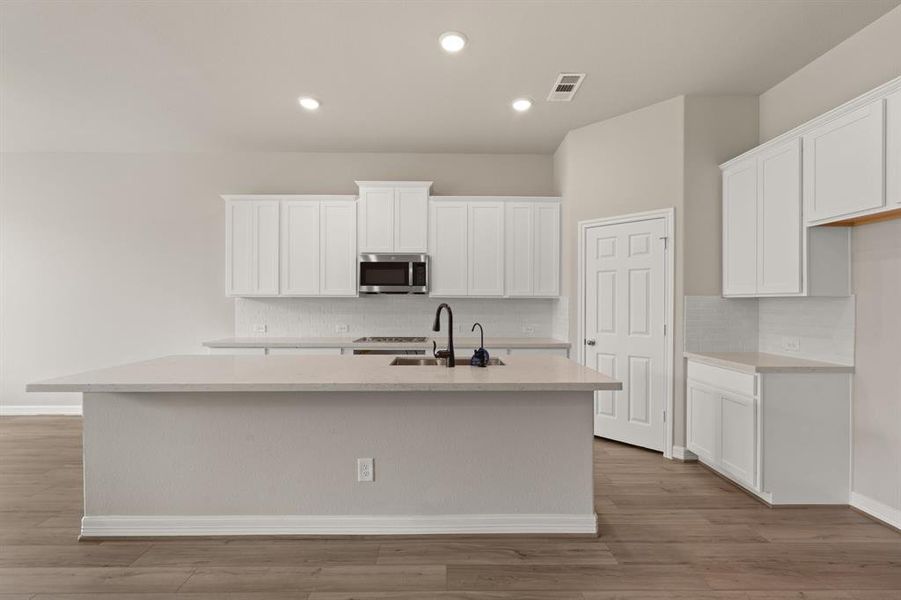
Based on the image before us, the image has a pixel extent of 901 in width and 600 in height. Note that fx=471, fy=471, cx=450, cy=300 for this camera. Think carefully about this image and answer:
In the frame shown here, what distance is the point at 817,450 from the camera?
9.94ft

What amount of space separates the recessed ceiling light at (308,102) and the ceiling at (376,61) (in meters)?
0.07

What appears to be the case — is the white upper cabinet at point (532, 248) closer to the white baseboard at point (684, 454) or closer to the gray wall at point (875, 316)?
the white baseboard at point (684, 454)

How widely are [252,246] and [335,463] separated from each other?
10.3 feet

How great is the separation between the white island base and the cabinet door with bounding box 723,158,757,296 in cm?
190

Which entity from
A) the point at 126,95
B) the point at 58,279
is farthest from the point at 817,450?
the point at 58,279

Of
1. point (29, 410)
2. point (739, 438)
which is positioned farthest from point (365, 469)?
point (29, 410)

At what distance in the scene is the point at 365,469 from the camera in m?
2.62

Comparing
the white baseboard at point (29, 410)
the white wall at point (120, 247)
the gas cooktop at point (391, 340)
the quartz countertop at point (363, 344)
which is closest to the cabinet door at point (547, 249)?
the white wall at point (120, 247)

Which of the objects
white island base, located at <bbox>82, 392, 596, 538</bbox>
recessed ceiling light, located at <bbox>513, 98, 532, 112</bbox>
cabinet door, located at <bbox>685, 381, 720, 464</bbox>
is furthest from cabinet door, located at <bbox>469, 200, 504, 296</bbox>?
white island base, located at <bbox>82, 392, 596, 538</bbox>

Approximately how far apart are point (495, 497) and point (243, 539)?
1.40m

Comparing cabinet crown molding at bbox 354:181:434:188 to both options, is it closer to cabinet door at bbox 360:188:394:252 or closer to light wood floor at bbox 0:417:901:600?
cabinet door at bbox 360:188:394:252

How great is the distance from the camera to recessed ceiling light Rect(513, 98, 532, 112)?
4020mm

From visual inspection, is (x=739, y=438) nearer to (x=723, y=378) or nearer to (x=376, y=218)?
(x=723, y=378)

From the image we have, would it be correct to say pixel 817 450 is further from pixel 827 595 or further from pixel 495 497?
pixel 495 497
